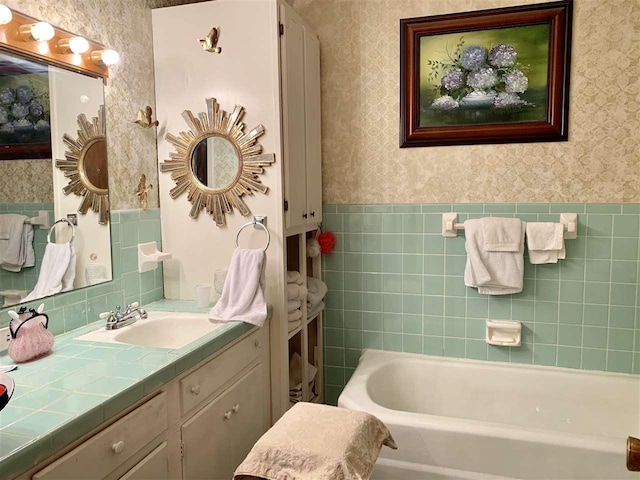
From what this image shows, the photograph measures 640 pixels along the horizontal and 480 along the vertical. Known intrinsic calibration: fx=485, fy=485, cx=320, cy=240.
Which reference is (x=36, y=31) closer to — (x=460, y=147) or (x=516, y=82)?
(x=460, y=147)

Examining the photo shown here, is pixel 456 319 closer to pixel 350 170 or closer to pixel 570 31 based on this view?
pixel 350 170

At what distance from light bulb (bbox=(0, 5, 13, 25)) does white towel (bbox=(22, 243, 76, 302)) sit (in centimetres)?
79

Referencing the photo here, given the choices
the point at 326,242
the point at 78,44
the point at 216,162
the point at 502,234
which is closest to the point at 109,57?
the point at 78,44

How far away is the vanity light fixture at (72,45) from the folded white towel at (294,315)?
1.51 m

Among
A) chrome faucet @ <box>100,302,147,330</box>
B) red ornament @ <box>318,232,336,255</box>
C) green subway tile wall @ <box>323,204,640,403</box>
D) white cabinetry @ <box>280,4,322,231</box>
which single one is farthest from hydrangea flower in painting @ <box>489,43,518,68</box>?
chrome faucet @ <box>100,302,147,330</box>

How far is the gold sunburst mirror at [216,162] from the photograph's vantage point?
237 cm

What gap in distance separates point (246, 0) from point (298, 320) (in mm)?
1622

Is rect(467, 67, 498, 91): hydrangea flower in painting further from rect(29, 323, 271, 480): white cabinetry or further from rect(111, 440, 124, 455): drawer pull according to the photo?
rect(111, 440, 124, 455): drawer pull

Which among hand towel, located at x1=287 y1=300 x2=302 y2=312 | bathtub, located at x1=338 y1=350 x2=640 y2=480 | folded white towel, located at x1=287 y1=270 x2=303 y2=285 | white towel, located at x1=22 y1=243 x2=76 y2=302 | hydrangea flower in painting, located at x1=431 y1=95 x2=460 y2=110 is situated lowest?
bathtub, located at x1=338 y1=350 x2=640 y2=480

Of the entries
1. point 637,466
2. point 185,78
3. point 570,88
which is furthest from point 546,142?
point 637,466

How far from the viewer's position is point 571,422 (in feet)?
8.28

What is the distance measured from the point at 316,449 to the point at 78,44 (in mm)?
1758

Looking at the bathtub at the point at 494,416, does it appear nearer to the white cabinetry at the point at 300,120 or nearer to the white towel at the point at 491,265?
the white towel at the point at 491,265

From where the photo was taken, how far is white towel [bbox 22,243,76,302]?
A: 6.02ft
